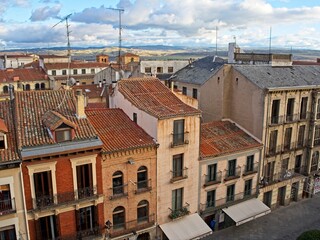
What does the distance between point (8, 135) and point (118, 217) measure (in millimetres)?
10789

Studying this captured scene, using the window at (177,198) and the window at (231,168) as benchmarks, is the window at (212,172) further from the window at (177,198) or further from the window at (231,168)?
the window at (177,198)

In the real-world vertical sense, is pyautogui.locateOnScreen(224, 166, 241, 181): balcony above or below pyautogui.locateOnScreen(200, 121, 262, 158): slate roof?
below

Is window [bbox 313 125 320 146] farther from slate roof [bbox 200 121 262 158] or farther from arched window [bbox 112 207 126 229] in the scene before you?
arched window [bbox 112 207 126 229]

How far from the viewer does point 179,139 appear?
2731 centimetres

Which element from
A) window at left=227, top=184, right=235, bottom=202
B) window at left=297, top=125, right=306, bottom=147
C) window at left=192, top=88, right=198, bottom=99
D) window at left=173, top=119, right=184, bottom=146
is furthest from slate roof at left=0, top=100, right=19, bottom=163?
window at left=297, top=125, right=306, bottom=147

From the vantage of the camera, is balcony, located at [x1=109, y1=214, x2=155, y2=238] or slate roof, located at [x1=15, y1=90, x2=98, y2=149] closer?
slate roof, located at [x1=15, y1=90, x2=98, y2=149]

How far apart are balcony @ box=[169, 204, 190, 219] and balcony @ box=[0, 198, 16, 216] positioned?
13.3m

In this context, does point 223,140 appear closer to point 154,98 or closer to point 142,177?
point 154,98

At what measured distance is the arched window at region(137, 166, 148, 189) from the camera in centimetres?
2596

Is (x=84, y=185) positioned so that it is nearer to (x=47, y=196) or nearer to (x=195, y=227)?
(x=47, y=196)

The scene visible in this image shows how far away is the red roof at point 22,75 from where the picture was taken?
74.5 meters

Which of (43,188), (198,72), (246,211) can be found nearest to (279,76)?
(198,72)

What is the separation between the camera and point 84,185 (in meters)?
23.4

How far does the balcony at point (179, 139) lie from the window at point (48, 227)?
1109cm
